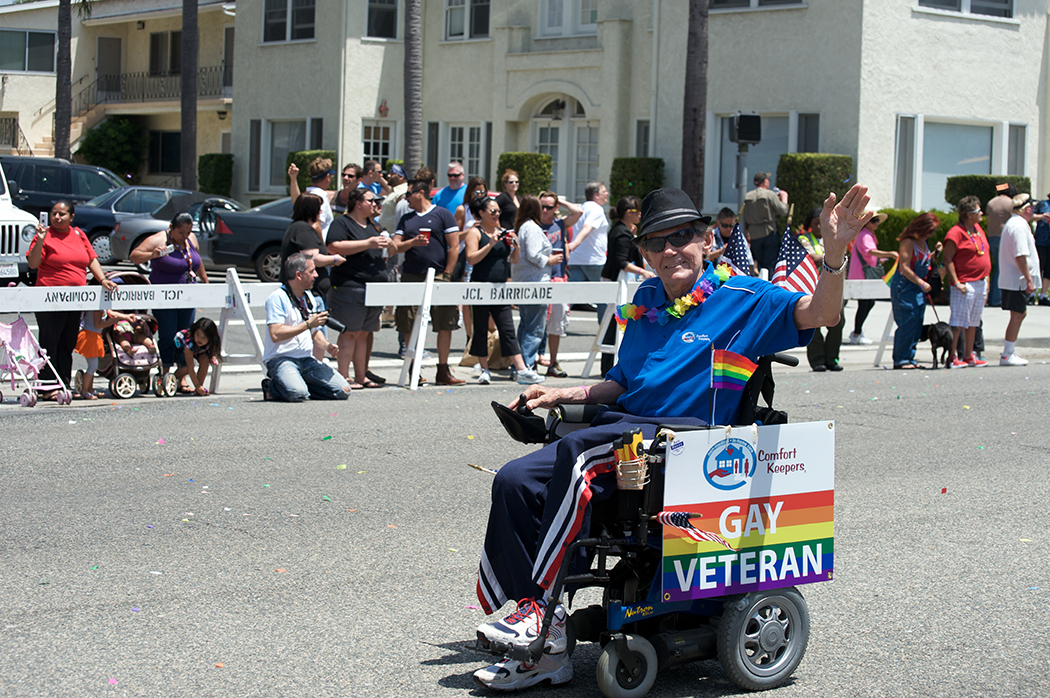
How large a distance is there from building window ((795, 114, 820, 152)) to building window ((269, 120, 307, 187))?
45.8ft

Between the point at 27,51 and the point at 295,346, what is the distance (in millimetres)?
40400

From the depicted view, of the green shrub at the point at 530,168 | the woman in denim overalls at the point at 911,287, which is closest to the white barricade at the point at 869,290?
the woman in denim overalls at the point at 911,287

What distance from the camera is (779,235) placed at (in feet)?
60.0

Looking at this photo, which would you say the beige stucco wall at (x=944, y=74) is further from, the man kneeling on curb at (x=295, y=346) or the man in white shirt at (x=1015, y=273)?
the man kneeling on curb at (x=295, y=346)

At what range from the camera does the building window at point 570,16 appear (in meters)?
28.0

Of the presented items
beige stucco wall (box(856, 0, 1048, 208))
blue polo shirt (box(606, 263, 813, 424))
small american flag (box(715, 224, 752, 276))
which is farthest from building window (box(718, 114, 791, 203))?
blue polo shirt (box(606, 263, 813, 424))

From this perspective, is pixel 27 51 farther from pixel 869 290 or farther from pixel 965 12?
pixel 869 290

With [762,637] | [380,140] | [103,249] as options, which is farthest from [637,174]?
[762,637]

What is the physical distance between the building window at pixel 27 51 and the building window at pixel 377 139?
67.5 feet

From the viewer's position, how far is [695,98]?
71.3 feet

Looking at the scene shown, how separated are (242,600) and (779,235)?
14039 mm

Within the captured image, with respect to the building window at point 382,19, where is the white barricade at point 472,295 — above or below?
below

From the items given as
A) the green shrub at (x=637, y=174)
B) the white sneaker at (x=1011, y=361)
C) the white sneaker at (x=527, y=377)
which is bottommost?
the white sneaker at (x=527, y=377)

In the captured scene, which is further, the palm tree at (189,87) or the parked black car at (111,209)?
the palm tree at (189,87)
